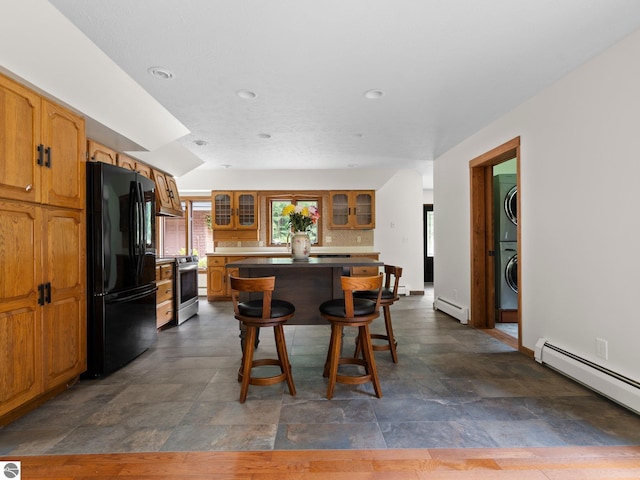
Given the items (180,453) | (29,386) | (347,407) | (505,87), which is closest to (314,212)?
(347,407)

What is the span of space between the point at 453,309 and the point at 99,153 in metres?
4.66

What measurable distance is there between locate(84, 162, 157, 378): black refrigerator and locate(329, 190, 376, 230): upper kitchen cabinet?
3805mm

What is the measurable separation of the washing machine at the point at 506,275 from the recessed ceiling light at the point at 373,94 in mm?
2603

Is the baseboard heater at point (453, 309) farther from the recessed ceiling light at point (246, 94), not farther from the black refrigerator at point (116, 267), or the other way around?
the black refrigerator at point (116, 267)

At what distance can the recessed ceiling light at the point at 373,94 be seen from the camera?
111 inches

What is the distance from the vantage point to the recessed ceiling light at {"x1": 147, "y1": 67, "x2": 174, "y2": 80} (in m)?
2.42

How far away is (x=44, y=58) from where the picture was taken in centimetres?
214

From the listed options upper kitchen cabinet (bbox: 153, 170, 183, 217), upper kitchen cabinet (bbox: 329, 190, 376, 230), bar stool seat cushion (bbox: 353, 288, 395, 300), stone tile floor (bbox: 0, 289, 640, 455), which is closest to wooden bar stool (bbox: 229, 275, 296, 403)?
stone tile floor (bbox: 0, 289, 640, 455)

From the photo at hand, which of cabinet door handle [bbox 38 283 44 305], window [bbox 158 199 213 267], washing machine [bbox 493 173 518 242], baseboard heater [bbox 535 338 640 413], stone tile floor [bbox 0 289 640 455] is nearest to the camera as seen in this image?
stone tile floor [bbox 0 289 640 455]

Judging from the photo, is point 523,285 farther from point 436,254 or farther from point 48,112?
point 48,112

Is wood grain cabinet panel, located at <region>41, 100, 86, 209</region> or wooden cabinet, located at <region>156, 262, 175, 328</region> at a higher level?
wood grain cabinet panel, located at <region>41, 100, 86, 209</region>

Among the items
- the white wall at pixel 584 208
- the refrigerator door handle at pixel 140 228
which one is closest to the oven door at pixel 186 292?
the refrigerator door handle at pixel 140 228

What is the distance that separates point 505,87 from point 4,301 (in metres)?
3.92

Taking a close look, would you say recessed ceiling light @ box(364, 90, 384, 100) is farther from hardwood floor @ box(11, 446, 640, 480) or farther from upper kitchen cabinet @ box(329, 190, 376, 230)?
upper kitchen cabinet @ box(329, 190, 376, 230)
